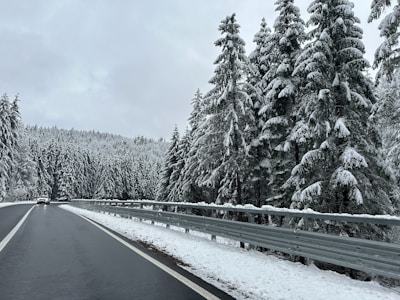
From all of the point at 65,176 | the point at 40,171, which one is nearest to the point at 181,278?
the point at 40,171

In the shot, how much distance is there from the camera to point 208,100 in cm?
2425

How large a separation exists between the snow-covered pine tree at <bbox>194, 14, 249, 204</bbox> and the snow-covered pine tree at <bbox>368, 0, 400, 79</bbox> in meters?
10.3

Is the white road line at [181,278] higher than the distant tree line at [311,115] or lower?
lower

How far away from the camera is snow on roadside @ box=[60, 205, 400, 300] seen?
5.57 meters

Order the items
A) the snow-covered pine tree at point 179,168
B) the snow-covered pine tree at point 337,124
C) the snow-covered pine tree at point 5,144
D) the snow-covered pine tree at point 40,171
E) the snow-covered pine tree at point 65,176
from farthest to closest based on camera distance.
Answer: the snow-covered pine tree at point 65,176 → the snow-covered pine tree at point 40,171 → the snow-covered pine tree at point 5,144 → the snow-covered pine tree at point 179,168 → the snow-covered pine tree at point 337,124

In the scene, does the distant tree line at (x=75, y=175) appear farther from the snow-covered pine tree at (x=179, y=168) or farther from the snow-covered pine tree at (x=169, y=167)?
the snow-covered pine tree at (x=179, y=168)

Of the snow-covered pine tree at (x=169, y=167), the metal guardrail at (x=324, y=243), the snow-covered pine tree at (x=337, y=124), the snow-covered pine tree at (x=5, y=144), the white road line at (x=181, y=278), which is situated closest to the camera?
the metal guardrail at (x=324, y=243)

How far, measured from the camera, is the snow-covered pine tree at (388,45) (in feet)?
39.3

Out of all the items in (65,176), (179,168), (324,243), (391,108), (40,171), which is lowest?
(324,243)

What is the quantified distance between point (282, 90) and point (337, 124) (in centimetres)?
497

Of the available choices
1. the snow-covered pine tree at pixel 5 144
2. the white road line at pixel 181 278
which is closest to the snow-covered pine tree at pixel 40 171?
the snow-covered pine tree at pixel 5 144

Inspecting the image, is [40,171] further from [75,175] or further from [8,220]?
[8,220]

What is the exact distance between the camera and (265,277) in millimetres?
6652

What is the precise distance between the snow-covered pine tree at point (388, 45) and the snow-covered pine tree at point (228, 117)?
1026cm
